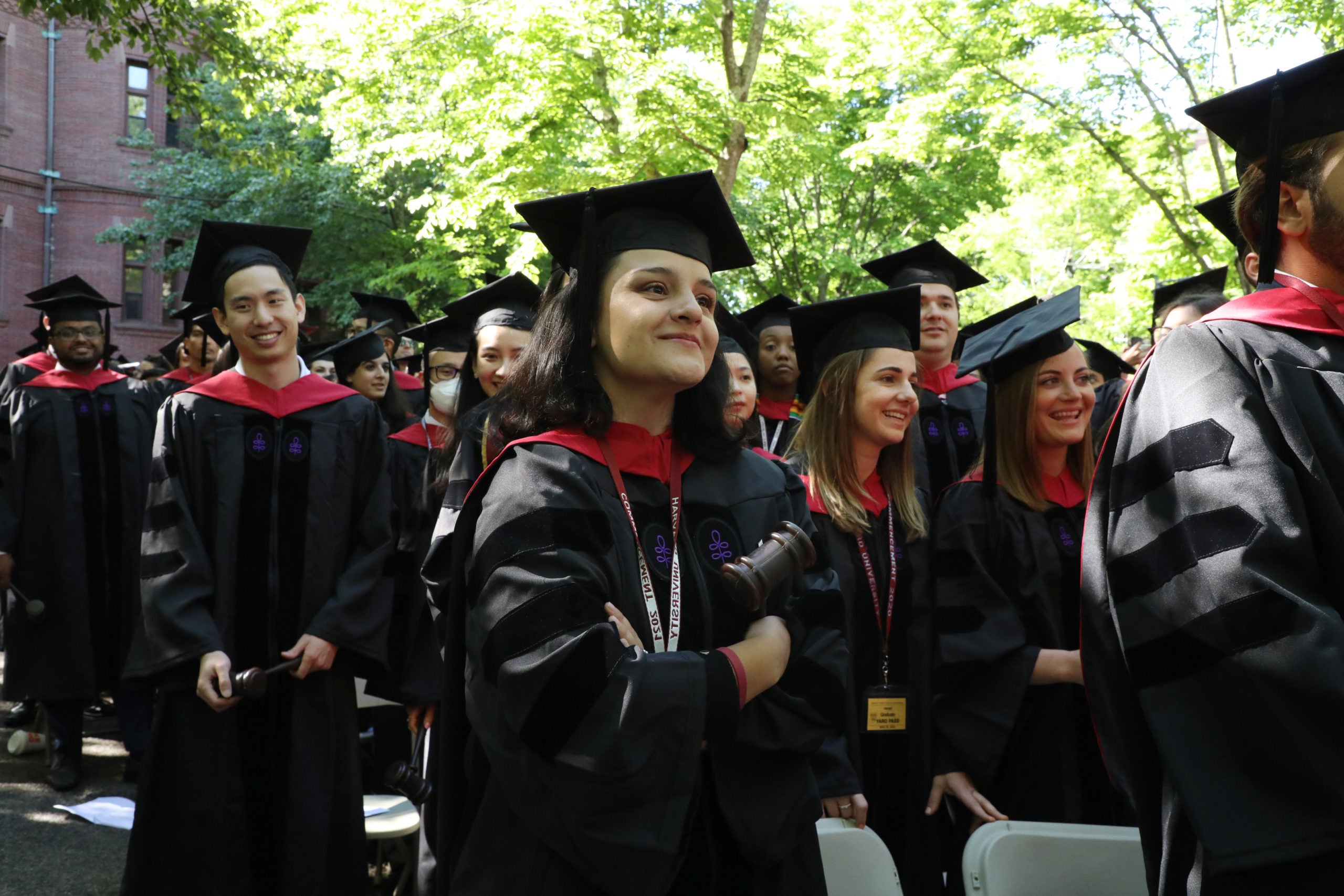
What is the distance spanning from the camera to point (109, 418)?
261 inches

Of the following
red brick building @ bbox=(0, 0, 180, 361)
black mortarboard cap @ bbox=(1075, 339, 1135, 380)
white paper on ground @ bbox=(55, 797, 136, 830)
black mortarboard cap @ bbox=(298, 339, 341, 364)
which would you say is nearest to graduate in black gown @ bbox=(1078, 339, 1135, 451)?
black mortarboard cap @ bbox=(1075, 339, 1135, 380)

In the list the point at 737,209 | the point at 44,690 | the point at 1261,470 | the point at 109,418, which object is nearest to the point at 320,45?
the point at 737,209

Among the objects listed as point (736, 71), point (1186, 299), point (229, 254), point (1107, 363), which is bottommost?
point (1107, 363)

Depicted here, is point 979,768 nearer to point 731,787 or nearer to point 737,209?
point 731,787

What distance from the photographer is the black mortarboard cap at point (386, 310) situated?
8961 millimetres

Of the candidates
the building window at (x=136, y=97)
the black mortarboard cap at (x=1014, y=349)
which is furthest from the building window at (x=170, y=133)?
the black mortarboard cap at (x=1014, y=349)

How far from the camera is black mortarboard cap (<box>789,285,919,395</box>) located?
13.2 feet

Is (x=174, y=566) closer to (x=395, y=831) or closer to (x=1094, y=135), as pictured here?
(x=395, y=831)

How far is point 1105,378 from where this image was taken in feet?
25.5

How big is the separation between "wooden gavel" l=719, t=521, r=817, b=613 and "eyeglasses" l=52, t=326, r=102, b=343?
5913 mm

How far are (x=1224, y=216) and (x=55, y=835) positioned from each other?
523cm

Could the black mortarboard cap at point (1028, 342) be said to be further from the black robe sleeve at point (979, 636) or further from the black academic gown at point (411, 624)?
the black academic gown at point (411, 624)

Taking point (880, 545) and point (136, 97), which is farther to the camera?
point (136, 97)

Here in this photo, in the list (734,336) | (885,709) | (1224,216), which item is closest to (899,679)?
(885,709)
